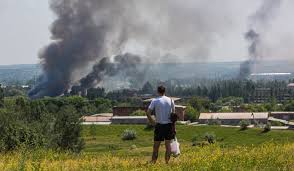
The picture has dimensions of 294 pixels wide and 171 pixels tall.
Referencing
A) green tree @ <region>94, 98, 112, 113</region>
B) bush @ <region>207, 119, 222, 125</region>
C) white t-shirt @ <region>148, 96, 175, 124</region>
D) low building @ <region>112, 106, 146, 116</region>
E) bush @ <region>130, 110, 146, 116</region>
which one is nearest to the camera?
white t-shirt @ <region>148, 96, 175, 124</region>

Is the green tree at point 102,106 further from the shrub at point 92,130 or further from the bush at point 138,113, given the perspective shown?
the shrub at point 92,130

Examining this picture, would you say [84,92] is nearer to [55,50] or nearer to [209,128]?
[55,50]

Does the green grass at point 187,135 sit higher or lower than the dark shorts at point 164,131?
lower

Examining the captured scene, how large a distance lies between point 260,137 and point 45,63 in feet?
422

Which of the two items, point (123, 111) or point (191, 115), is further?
point (123, 111)

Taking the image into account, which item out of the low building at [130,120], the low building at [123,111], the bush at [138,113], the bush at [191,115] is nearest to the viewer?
the low building at [130,120]

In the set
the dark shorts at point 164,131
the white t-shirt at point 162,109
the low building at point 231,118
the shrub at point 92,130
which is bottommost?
the low building at point 231,118

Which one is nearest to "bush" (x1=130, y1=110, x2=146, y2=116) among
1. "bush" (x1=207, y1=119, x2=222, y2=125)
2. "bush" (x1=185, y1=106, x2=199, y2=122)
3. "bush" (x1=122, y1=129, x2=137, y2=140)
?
"bush" (x1=185, y1=106, x2=199, y2=122)

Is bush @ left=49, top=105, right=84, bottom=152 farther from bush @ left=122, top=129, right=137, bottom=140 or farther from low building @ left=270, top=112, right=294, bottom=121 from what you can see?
low building @ left=270, top=112, right=294, bottom=121

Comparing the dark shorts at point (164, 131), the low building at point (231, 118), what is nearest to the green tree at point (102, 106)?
the low building at point (231, 118)

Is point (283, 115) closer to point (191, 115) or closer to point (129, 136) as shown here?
point (191, 115)

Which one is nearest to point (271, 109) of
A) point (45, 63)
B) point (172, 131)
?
point (45, 63)

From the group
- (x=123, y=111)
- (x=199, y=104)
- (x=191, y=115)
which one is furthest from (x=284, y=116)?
(x=123, y=111)

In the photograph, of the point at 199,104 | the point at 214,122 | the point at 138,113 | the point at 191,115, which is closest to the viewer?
the point at 214,122
